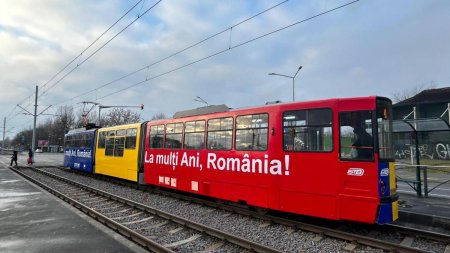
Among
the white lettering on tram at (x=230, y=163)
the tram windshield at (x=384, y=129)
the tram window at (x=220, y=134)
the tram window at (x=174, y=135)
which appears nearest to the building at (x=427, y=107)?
the tram window at (x=174, y=135)

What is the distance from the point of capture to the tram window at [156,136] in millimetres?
14492

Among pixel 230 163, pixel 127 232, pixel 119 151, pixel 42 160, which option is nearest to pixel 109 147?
pixel 119 151

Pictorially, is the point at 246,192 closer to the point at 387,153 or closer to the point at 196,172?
the point at 196,172

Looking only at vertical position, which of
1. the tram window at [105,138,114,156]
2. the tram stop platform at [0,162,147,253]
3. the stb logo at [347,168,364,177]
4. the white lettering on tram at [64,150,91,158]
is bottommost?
the tram stop platform at [0,162,147,253]

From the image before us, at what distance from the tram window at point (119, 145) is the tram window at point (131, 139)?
56 cm

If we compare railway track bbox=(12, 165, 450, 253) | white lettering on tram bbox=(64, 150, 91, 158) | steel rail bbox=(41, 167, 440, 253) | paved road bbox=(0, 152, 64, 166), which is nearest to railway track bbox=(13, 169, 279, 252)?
railway track bbox=(12, 165, 450, 253)

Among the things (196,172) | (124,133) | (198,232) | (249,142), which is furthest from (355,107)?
(124,133)

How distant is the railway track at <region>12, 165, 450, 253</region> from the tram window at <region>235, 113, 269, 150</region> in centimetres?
187

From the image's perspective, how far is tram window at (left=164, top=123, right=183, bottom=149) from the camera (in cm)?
1322

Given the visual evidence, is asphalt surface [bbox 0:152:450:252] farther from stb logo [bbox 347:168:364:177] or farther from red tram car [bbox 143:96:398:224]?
stb logo [bbox 347:168:364:177]

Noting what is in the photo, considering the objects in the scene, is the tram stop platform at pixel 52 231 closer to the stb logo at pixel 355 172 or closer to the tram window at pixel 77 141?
the stb logo at pixel 355 172

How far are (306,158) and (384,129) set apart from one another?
69.5 inches

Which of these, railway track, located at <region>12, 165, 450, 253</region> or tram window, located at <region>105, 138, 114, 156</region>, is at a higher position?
tram window, located at <region>105, 138, 114, 156</region>

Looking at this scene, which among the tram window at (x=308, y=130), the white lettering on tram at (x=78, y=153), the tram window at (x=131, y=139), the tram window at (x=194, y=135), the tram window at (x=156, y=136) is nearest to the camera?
the tram window at (x=308, y=130)
